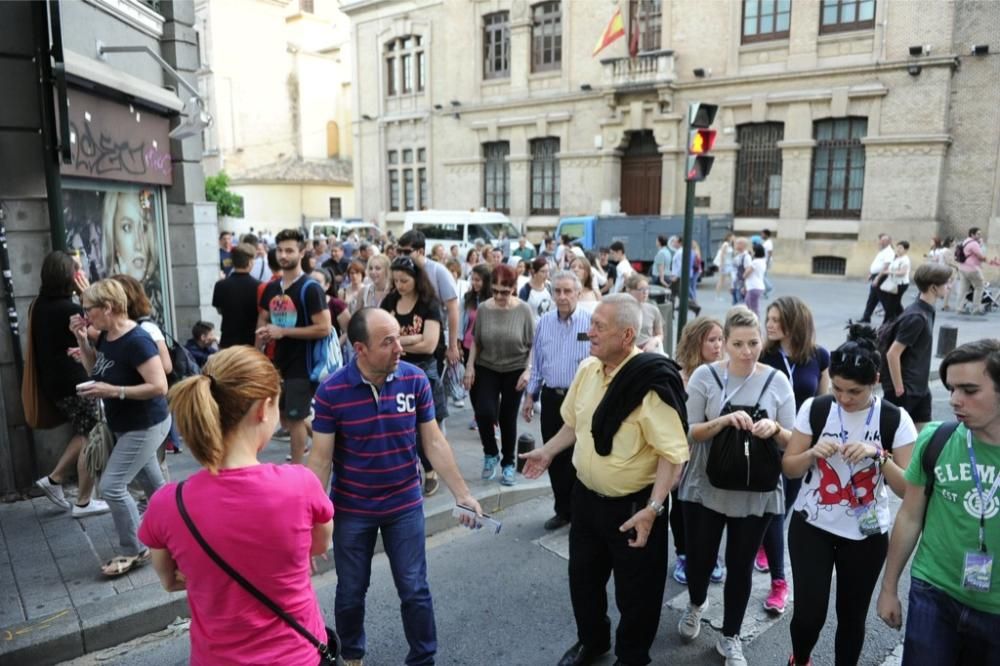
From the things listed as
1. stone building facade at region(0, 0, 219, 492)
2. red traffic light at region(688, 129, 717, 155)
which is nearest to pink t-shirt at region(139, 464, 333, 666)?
stone building facade at region(0, 0, 219, 492)

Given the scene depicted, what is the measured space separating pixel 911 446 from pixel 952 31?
22.4m

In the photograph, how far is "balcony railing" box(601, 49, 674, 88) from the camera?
2514cm

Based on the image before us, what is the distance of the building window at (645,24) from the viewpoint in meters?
25.9

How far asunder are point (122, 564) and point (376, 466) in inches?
88.1

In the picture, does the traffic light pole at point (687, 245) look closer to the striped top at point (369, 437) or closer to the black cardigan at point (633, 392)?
the black cardigan at point (633, 392)

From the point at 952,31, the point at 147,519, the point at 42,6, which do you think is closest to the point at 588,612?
the point at 147,519

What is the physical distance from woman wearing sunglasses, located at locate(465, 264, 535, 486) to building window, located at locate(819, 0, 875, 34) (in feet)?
69.7

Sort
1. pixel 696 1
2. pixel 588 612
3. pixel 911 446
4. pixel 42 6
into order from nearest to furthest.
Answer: pixel 911 446 → pixel 588 612 → pixel 42 6 → pixel 696 1

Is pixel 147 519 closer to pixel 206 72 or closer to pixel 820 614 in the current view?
pixel 820 614

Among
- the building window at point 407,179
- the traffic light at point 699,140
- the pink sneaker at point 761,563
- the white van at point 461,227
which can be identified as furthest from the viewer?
the building window at point 407,179

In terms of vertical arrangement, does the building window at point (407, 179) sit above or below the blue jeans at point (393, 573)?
above

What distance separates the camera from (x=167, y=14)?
8.27 metres

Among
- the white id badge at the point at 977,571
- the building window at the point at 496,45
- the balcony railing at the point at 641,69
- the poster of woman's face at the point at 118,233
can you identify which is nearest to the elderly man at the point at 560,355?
the white id badge at the point at 977,571

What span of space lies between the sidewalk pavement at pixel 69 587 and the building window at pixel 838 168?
2100 centimetres
